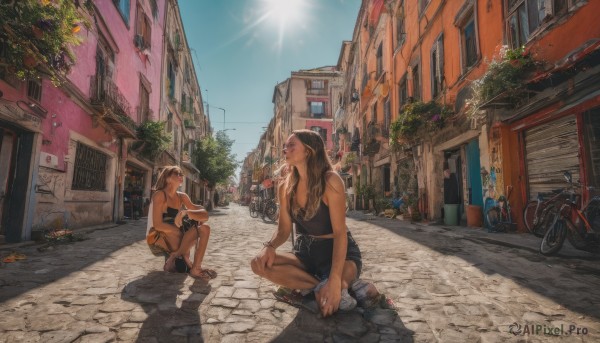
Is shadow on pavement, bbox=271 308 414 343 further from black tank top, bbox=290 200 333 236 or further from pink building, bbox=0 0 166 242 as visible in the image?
pink building, bbox=0 0 166 242

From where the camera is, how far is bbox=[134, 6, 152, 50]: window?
13102 millimetres

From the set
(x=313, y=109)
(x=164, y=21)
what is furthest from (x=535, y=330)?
(x=313, y=109)

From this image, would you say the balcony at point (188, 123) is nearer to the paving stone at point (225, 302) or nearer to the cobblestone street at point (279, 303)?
the cobblestone street at point (279, 303)

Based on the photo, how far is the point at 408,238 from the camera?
263 inches

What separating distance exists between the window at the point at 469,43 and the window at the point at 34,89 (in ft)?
34.5

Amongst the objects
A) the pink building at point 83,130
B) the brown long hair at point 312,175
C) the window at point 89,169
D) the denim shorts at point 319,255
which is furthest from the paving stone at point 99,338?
the window at point 89,169

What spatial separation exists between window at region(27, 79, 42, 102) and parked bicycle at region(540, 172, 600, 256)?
368 inches

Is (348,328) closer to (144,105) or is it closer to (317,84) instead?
Answer: (144,105)

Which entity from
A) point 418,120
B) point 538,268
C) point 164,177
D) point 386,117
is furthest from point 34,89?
point 386,117

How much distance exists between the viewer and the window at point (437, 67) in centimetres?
1047

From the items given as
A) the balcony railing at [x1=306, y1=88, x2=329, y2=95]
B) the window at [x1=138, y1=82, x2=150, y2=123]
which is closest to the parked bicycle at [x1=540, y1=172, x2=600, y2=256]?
the window at [x1=138, y1=82, x2=150, y2=123]

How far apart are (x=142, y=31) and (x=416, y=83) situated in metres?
11.9

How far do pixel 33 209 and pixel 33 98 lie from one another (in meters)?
2.25

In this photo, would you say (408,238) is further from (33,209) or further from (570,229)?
(33,209)
